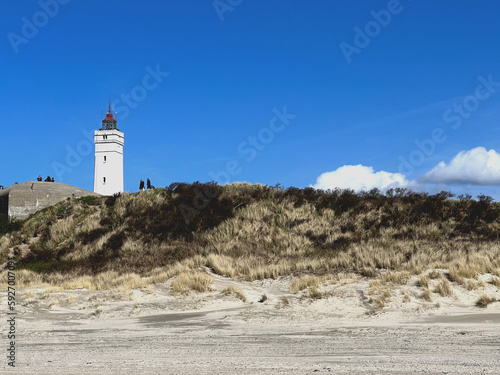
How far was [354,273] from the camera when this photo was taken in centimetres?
1695

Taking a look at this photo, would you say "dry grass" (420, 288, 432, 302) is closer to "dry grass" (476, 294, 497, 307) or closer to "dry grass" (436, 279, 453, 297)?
"dry grass" (436, 279, 453, 297)

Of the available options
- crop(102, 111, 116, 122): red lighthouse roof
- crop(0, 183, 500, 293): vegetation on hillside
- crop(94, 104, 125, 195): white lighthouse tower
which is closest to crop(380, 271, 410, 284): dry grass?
crop(0, 183, 500, 293): vegetation on hillside

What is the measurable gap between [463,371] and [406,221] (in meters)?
19.5

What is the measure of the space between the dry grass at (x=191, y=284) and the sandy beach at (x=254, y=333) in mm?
345

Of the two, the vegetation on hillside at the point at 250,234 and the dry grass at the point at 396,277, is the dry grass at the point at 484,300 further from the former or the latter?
the vegetation on hillside at the point at 250,234

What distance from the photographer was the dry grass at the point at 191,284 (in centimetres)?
1552

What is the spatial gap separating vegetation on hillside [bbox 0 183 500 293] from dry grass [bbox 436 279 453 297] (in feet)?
5.70

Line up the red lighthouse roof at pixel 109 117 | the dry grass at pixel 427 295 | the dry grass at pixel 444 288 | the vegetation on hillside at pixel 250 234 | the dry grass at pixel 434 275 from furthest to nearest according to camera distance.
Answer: the red lighthouse roof at pixel 109 117
the vegetation on hillside at pixel 250 234
the dry grass at pixel 434 275
the dry grass at pixel 444 288
the dry grass at pixel 427 295

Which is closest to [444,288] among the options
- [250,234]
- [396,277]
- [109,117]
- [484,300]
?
[484,300]

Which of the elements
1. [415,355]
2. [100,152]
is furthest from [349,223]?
[100,152]

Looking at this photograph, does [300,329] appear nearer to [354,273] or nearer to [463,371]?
[463,371]

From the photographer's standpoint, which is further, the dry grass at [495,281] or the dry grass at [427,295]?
the dry grass at [495,281]

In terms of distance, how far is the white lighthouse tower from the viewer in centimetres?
6788

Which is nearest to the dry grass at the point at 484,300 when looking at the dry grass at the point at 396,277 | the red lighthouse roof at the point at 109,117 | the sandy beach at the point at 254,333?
the sandy beach at the point at 254,333
